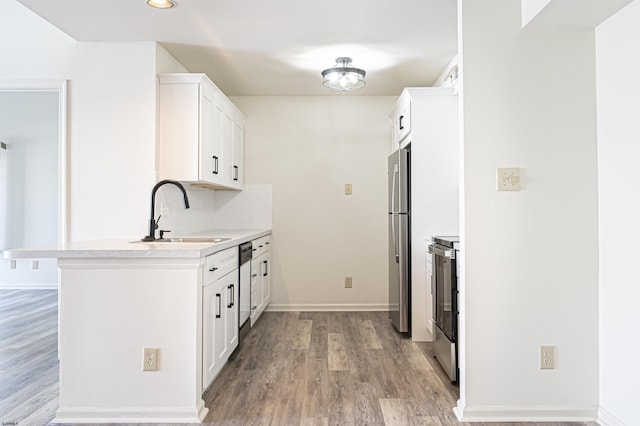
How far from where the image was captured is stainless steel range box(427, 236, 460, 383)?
2.66m

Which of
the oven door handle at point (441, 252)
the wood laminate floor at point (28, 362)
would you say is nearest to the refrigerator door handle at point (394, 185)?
the oven door handle at point (441, 252)

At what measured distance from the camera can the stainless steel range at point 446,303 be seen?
8.74ft

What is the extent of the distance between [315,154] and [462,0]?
8.89 feet

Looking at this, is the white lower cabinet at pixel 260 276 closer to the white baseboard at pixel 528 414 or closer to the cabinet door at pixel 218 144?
the cabinet door at pixel 218 144

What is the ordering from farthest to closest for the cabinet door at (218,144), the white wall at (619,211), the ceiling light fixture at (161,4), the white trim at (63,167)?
the cabinet door at (218,144) → the white trim at (63,167) → the ceiling light fixture at (161,4) → the white wall at (619,211)

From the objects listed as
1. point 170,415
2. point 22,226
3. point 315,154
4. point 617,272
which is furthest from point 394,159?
point 22,226

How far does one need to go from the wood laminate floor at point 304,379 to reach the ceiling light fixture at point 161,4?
2325 mm

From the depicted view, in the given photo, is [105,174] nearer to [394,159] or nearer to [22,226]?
[394,159]

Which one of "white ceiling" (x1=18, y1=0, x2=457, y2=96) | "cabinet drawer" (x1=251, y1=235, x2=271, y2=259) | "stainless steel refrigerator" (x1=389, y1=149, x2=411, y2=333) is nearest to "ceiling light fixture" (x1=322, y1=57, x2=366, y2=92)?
"white ceiling" (x1=18, y1=0, x2=457, y2=96)

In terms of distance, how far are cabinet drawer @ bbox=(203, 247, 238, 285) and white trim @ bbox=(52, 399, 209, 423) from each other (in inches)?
26.2

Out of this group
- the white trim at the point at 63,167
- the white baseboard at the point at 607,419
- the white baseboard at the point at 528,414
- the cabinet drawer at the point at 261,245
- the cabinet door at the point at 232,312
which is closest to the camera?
the white baseboard at the point at 607,419

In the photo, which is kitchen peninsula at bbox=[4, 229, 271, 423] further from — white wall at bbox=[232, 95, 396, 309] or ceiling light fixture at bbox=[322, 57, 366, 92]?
white wall at bbox=[232, 95, 396, 309]

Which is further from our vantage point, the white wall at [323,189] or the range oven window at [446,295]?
the white wall at [323,189]

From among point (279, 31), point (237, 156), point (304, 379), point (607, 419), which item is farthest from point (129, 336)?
point (237, 156)
